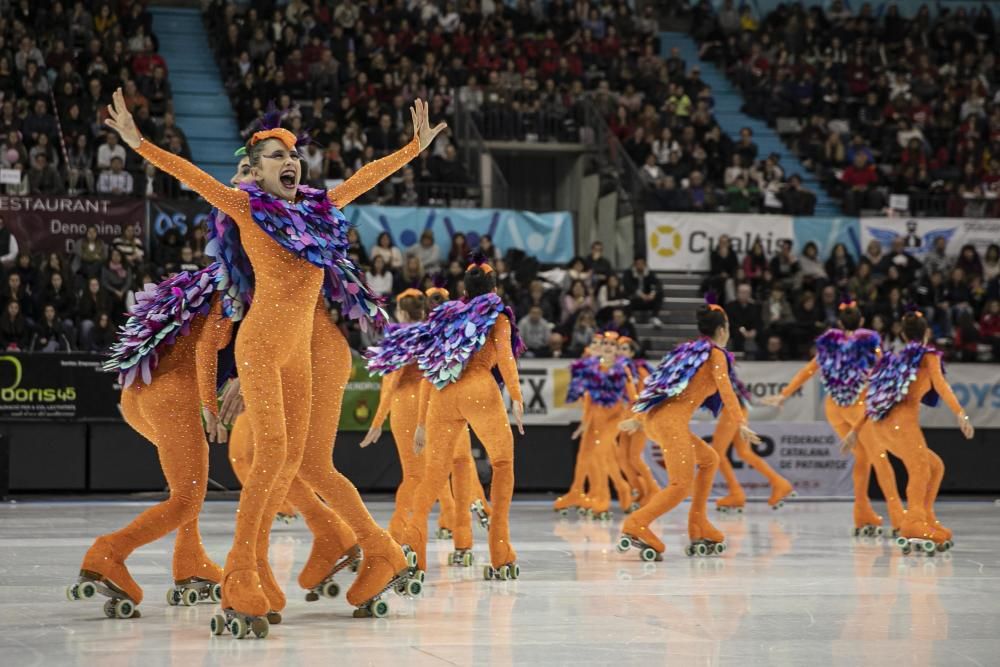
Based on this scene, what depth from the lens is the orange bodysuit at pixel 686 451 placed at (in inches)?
→ 362

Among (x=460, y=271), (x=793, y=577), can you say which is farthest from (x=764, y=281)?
(x=793, y=577)

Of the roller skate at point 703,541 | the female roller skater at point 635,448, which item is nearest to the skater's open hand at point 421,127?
the roller skate at point 703,541

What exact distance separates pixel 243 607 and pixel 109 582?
3.28ft

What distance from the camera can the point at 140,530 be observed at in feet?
20.3

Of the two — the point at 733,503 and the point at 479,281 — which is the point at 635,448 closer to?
the point at 733,503

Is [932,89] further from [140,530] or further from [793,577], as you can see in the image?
[140,530]

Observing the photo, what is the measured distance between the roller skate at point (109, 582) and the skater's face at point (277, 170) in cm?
173

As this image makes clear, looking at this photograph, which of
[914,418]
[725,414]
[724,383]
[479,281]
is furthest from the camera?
[725,414]

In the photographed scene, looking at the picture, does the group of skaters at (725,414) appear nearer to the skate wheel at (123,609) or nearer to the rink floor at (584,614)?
the rink floor at (584,614)

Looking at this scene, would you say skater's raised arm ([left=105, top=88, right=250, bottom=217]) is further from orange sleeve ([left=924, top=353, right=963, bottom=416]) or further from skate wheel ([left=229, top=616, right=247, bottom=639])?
orange sleeve ([left=924, top=353, right=963, bottom=416])

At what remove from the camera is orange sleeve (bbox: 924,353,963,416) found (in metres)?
10.1

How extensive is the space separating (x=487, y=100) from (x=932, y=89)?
872cm

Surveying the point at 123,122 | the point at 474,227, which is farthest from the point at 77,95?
the point at 123,122

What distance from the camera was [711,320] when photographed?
9.58 metres
